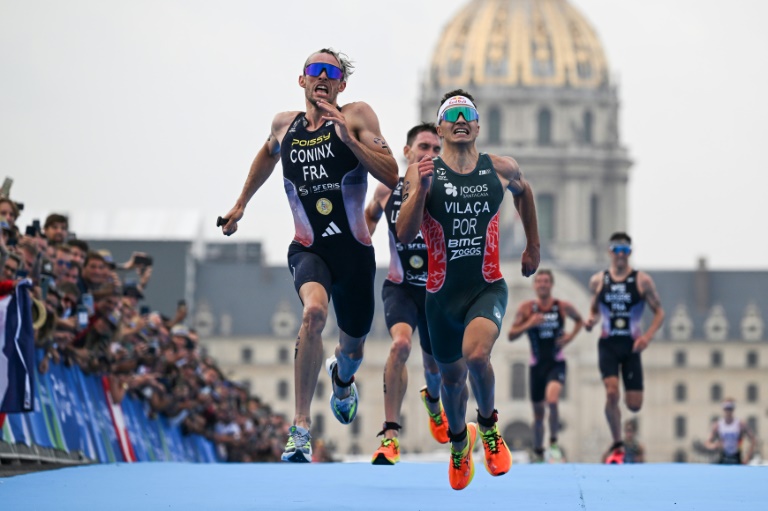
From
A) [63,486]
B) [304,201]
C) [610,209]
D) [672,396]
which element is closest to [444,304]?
[304,201]

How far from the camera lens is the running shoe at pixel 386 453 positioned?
60.6 feet

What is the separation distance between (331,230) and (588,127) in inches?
6620

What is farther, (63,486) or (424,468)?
(424,468)

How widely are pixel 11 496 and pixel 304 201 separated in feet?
10.6

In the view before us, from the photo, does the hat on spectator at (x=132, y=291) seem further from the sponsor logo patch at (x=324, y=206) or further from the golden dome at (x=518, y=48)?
the golden dome at (x=518, y=48)

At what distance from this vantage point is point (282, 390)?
150875 millimetres

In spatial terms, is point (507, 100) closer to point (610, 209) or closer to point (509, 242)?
point (610, 209)

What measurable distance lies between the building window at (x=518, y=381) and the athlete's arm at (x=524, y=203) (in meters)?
130

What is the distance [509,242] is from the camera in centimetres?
15600

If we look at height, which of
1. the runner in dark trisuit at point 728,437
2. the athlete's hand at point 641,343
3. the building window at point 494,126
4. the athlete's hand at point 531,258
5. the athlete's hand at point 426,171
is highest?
the building window at point 494,126

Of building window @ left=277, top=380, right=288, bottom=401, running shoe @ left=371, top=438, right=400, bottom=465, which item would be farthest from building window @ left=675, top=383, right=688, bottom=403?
running shoe @ left=371, top=438, right=400, bottom=465

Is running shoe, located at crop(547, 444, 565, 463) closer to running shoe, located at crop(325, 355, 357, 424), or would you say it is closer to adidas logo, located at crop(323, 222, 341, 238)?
running shoe, located at crop(325, 355, 357, 424)

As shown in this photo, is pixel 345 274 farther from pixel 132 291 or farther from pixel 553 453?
pixel 553 453

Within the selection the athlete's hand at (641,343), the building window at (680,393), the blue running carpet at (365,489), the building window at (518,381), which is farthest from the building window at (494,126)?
the blue running carpet at (365,489)
